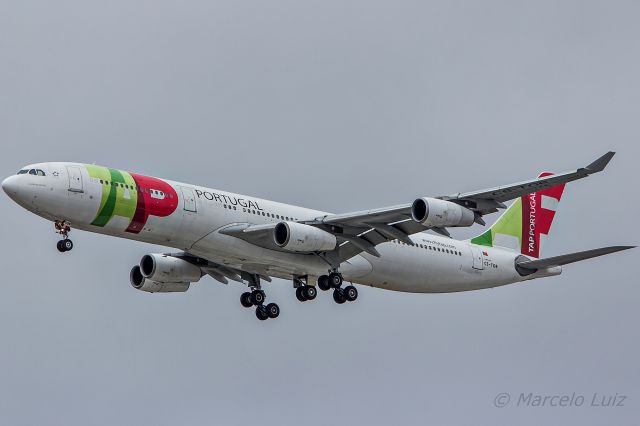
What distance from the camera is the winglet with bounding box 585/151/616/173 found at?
1833 inches

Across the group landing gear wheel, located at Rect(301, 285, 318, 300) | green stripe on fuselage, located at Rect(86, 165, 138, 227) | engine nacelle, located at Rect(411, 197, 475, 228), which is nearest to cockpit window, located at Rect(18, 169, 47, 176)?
green stripe on fuselage, located at Rect(86, 165, 138, 227)

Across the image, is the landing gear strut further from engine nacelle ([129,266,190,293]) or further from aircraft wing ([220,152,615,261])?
aircraft wing ([220,152,615,261])

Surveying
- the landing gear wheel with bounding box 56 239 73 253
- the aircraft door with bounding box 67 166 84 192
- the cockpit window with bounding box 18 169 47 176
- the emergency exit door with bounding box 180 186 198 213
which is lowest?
the landing gear wheel with bounding box 56 239 73 253

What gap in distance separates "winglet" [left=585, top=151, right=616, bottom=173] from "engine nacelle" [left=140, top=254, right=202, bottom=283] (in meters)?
20.4

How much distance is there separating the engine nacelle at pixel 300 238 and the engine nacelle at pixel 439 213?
4585mm

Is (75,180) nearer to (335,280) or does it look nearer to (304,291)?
(304,291)

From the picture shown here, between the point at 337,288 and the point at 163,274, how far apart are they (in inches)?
323

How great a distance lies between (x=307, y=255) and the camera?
5684cm

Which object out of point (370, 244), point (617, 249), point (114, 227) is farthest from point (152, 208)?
point (617, 249)

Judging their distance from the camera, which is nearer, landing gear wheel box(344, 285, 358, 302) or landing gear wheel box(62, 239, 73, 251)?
landing gear wheel box(62, 239, 73, 251)

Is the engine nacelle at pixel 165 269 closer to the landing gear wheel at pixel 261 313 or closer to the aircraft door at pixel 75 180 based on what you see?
the landing gear wheel at pixel 261 313

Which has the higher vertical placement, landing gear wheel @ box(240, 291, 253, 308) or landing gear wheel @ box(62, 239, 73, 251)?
landing gear wheel @ box(62, 239, 73, 251)

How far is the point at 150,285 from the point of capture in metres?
59.6

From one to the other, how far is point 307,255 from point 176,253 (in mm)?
6972
